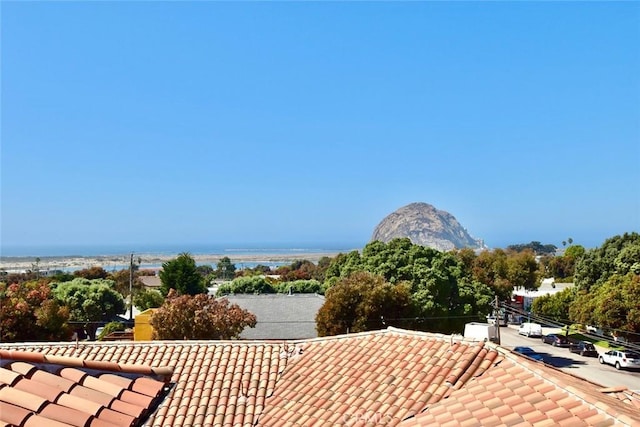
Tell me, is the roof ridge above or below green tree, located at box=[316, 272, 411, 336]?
above

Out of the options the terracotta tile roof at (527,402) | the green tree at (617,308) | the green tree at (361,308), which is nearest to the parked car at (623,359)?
the green tree at (617,308)

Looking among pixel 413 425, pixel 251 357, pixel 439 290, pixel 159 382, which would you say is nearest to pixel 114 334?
pixel 439 290

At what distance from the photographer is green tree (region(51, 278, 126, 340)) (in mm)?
40531

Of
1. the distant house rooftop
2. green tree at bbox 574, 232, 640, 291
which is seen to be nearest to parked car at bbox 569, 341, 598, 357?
green tree at bbox 574, 232, 640, 291

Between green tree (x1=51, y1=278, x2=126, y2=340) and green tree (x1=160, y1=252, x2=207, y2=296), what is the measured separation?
10.1 metres

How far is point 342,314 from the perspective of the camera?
87.1ft

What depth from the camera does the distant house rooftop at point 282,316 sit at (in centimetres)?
3117

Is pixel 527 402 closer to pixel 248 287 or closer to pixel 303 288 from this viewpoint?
pixel 248 287

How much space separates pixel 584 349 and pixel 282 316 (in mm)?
21771

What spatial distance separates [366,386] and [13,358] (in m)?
5.74

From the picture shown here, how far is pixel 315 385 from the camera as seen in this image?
9688 millimetres

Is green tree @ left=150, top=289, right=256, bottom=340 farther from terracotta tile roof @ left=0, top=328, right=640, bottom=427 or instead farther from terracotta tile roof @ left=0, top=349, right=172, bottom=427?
terracotta tile roof @ left=0, top=349, right=172, bottom=427

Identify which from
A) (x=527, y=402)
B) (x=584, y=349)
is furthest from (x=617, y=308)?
(x=527, y=402)

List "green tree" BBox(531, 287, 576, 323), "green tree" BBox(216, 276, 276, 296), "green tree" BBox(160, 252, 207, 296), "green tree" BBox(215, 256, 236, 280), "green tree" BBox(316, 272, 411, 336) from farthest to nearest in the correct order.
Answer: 1. "green tree" BBox(215, 256, 236, 280)
2. "green tree" BBox(160, 252, 207, 296)
3. "green tree" BBox(216, 276, 276, 296)
4. "green tree" BBox(531, 287, 576, 323)
5. "green tree" BBox(316, 272, 411, 336)
